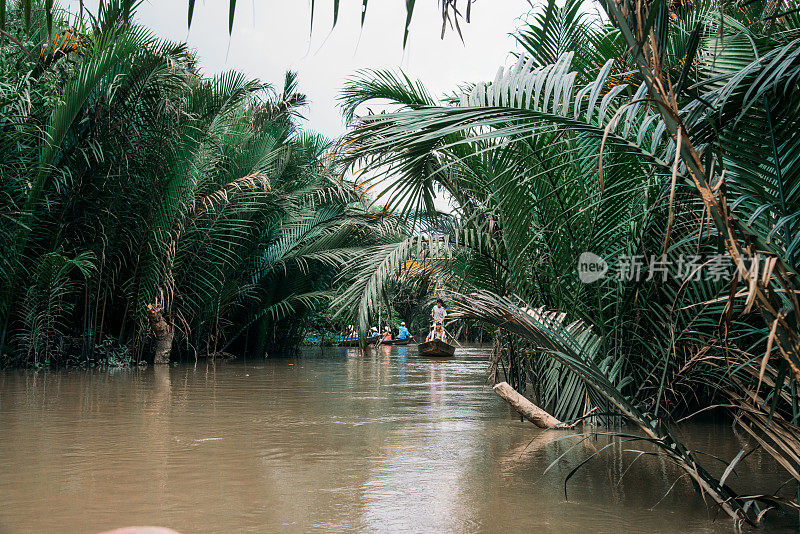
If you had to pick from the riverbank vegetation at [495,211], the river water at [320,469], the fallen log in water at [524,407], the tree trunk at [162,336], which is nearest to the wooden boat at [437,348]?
the riverbank vegetation at [495,211]

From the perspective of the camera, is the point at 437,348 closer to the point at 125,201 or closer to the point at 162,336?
the point at 162,336

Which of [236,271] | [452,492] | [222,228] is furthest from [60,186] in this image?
[452,492]

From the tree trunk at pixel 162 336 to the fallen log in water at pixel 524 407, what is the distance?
811 centimetres

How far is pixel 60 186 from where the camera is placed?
10.5m

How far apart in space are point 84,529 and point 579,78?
462 cm

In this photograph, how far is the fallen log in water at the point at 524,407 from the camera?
5578 mm

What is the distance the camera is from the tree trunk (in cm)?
1214

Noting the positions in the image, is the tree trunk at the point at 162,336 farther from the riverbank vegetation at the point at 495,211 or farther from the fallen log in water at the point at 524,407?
the fallen log in water at the point at 524,407

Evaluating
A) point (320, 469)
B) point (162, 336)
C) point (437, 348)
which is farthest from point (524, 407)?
point (437, 348)

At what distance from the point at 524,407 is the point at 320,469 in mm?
1937

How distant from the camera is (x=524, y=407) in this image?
5602 mm

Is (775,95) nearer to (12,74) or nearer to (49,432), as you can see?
(49,432)

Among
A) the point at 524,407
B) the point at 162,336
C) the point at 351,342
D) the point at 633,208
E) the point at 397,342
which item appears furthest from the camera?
the point at 397,342

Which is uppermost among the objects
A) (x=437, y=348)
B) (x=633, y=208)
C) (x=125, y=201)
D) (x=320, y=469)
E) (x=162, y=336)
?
(x=125, y=201)
